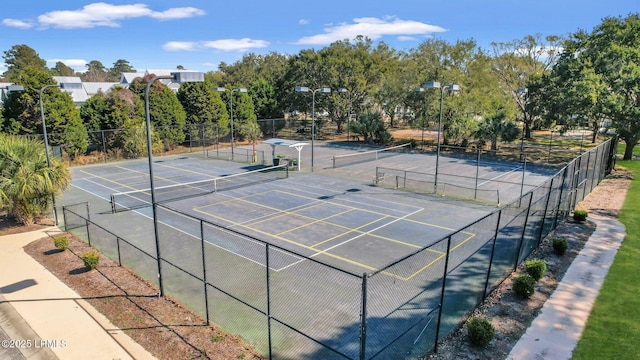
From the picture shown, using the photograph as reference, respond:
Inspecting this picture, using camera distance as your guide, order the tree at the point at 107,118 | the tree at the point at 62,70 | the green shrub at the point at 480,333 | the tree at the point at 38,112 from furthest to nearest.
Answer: the tree at the point at 62,70, the tree at the point at 107,118, the tree at the point at 38,112, the green shrub at the point at 480,333

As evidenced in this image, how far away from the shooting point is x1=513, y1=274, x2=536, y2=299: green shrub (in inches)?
463

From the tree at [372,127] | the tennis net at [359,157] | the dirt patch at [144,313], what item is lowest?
the dirt patch at [144,313]

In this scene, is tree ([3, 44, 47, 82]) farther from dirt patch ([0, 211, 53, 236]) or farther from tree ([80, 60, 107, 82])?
dirt patch ([0, 211, 53, 236])

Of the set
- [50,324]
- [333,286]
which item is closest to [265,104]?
[333,286]

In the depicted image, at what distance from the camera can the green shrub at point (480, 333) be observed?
31.0ft

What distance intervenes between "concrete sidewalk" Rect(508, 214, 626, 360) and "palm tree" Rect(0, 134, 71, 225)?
67.2 ft

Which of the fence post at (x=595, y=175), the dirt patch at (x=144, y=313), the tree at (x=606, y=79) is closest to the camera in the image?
the dirt patch at (x=144, y=313)

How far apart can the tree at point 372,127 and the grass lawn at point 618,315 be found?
112 ft

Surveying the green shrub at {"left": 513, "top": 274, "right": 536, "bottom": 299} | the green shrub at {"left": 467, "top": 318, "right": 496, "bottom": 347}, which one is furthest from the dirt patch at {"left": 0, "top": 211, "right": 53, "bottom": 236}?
the green shrub at {"left": 513, "top": 274, "right": 536, "bottom": 299}

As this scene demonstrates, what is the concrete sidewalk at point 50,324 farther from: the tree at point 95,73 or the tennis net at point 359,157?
the tree at point 95,73

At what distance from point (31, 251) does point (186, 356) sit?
11.1m

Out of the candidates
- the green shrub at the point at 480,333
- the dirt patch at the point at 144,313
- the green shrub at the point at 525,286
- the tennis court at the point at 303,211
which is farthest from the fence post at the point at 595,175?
the dirt patch at the point at 144,313

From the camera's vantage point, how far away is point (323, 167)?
35125 mm

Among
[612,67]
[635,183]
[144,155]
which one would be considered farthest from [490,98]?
[144,155]
